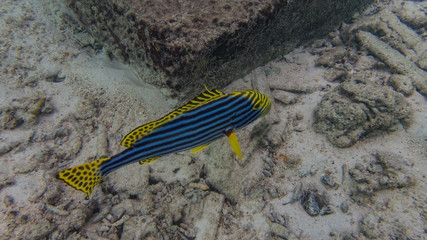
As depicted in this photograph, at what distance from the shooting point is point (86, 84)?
3645 mm

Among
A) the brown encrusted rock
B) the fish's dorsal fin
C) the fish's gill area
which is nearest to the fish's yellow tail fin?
the fish's dorsal fin

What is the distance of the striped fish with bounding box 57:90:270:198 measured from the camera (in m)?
1.86

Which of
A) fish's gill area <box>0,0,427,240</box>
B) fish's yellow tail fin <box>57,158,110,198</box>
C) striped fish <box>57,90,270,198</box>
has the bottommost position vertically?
fish's gill area <box>0,0,427,240</box>

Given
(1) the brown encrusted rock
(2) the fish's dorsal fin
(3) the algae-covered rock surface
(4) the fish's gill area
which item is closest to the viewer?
(2) the fish's dorsal fin

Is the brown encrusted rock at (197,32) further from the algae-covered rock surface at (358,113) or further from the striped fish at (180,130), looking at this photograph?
the algae-covered rock surface at (358,113)

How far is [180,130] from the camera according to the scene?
1883 mm

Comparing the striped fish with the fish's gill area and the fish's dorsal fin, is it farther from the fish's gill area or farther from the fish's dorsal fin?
the fish's gill area

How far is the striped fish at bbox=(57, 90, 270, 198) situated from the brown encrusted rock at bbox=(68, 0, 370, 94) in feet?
3.08

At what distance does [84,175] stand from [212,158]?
1731 millimetres

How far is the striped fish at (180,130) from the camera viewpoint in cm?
186

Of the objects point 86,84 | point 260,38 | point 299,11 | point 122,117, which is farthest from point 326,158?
point 86,84

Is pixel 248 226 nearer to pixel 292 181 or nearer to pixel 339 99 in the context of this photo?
pixel 292 181

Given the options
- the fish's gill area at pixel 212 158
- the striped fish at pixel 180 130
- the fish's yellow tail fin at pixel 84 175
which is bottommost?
the fish's gill area at pixel 212 158

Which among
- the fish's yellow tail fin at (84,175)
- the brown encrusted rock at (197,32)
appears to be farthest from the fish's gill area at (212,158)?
the fish's yellow tail fin at (84,175)
